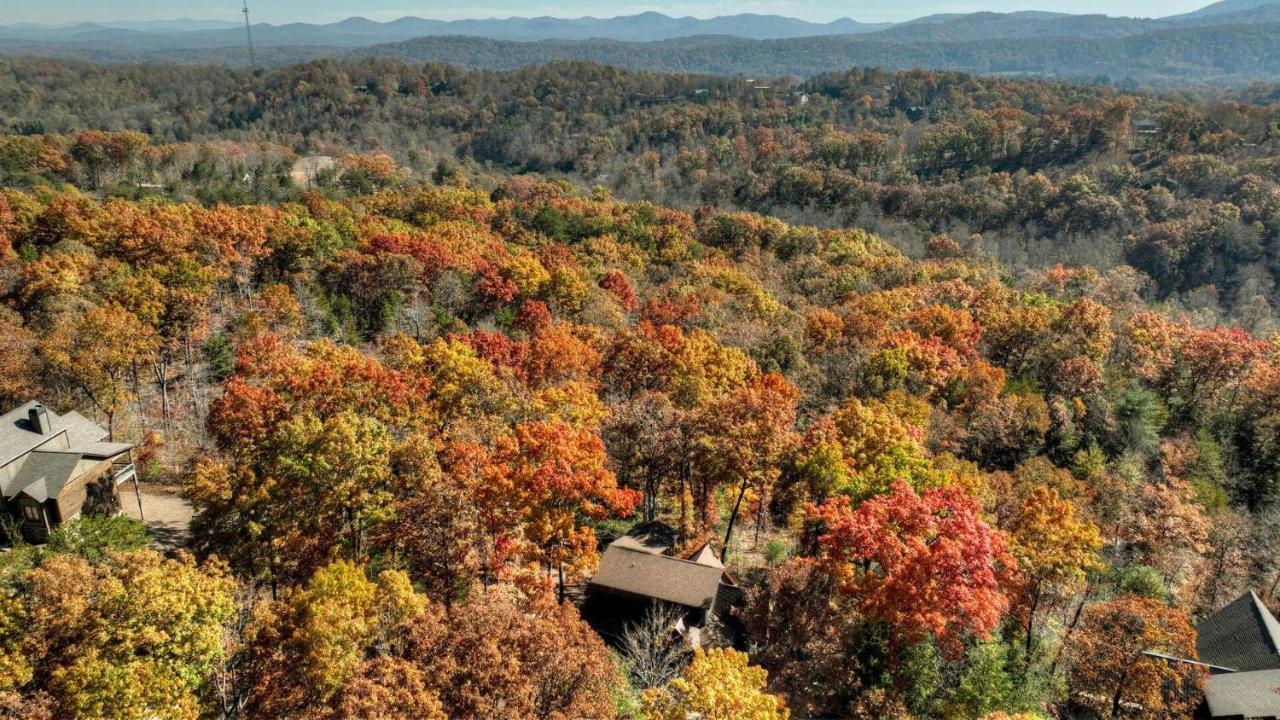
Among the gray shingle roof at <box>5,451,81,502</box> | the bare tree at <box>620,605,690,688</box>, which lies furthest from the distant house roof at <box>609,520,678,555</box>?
the gray shingle roof at <box>5,451,81,502</box>

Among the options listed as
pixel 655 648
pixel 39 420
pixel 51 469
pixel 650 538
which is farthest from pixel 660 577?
pixel 39 420

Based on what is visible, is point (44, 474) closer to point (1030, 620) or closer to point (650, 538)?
point (650, 538)

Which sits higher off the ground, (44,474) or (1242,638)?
(44,474)

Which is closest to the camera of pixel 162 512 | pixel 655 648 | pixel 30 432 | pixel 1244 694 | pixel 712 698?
pixel 712 698

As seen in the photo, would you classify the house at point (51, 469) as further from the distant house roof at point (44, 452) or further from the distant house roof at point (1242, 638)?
the distant house roof at point (1242, 638)

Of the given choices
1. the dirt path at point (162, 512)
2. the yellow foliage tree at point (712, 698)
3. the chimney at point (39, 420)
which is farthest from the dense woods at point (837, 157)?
the yellow foliage tree at point (712, 698)

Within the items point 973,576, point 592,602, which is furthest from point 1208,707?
point 592,602
